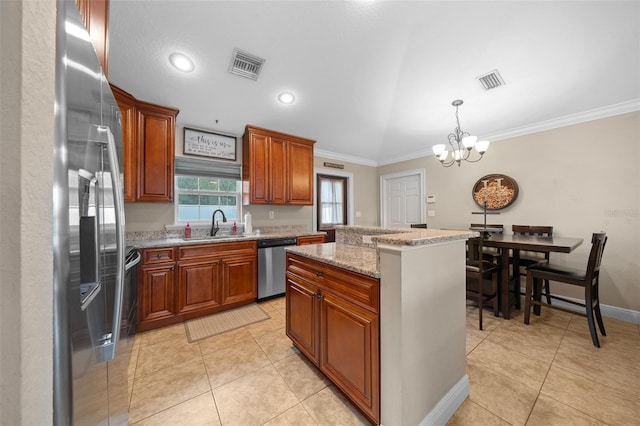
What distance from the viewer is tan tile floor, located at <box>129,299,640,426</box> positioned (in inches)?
54.9

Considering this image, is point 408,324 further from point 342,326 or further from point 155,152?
Answer: point 155,152

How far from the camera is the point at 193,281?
2625 mm

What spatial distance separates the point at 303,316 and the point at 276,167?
242 cm

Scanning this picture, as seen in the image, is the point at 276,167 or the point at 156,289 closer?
the point at 156,289

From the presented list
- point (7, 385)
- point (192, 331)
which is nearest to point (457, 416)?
point (7, 385)

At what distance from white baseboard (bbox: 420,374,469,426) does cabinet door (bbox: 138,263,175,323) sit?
102 inches

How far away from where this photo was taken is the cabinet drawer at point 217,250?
258cm

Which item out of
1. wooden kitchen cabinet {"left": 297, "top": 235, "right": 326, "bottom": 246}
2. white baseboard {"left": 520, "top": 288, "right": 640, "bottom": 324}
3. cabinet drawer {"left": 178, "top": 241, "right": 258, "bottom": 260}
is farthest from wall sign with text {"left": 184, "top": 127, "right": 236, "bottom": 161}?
white baseboard {"left": 520, "top": 288, "right": 640, "bottom": 324}

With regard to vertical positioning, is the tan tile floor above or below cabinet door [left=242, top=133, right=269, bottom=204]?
below

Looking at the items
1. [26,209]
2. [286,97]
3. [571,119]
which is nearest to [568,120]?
[571,119]

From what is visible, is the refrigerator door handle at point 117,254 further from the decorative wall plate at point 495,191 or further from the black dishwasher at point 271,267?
the decorative wall plate at point 495,191

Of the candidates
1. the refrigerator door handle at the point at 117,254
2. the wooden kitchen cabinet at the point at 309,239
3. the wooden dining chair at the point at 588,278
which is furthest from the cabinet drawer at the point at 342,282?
the wooden dining chair at the point at 588,278

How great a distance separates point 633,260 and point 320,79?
4306 mm

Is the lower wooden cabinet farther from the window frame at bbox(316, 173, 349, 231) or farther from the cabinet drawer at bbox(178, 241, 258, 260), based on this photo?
the window frame at bbox(316, 173, 349, 231)
